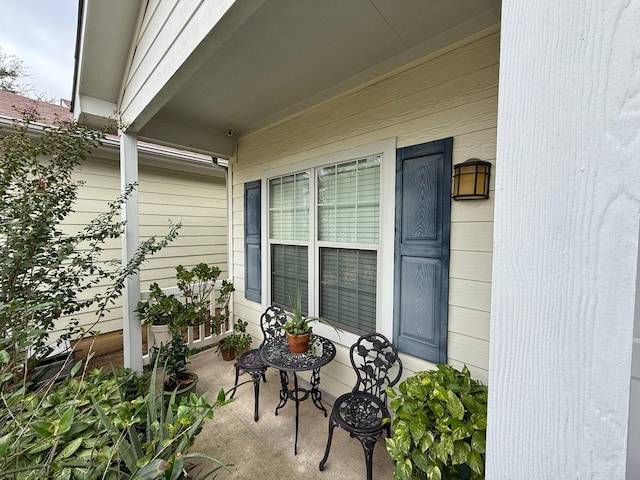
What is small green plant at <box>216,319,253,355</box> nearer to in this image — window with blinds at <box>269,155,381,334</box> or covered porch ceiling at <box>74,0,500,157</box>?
window with blinds at <box>269,155,381,334</box>

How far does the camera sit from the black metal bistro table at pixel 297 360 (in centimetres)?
206

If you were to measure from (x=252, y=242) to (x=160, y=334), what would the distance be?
1.50 meters

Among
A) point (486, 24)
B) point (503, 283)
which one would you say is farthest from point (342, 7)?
point (503, 283)

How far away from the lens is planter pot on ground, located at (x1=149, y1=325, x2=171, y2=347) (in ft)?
9.57

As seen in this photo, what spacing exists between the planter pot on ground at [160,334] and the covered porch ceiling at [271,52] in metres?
2.12

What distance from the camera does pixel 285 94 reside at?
8.43ft

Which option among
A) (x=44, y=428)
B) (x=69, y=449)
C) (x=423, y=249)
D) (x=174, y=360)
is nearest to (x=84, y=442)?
(x=69, y=449)

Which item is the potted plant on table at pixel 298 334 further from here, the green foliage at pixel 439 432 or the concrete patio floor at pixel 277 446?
the green foliage at pixel 439 432

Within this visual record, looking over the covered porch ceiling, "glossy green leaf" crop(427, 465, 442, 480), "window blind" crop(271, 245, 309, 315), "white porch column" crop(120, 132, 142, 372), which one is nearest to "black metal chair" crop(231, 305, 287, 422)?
"window blind" crop(271, 245, 309, 315)

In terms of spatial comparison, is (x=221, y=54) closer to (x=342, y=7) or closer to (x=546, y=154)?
(x=342, y=7)

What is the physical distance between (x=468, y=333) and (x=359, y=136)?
5.75ft

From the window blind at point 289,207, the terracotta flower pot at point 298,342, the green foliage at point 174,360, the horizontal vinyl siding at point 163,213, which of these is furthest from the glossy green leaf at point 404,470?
the horizontal vinyl siding at point 163,213

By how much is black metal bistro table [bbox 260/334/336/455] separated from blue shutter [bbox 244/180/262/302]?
1.03 meters

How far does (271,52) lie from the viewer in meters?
1.96
